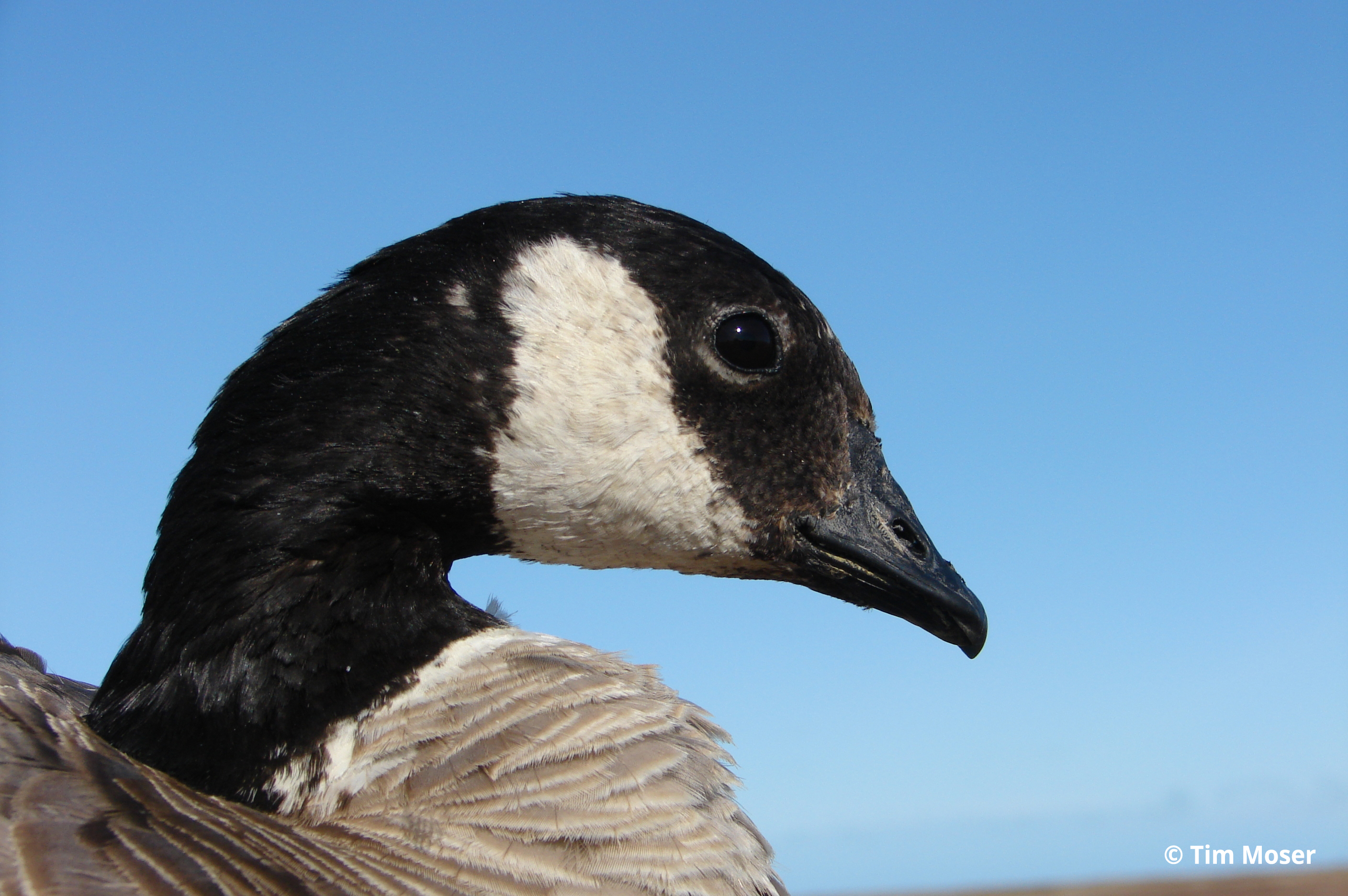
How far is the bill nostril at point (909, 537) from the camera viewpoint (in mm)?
3111

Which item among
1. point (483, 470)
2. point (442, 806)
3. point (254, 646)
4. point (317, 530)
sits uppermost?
point (483, 470)

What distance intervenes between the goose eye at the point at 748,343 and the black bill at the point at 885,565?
386 mm

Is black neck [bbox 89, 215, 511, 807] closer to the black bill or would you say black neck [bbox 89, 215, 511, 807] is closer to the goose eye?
the goose eye

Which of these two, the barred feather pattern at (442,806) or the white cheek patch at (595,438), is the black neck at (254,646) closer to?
the barred feather pattern at (442,806)

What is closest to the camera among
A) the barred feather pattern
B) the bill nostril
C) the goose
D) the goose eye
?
the barred feather pattern

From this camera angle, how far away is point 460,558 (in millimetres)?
2910

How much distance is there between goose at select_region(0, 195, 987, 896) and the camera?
2.20 meters

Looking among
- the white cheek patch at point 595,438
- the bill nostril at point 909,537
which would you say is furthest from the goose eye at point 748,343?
the bill nostril at point 909,537

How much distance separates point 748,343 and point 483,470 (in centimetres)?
85

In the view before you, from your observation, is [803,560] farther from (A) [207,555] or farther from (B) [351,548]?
(A) [207,555]

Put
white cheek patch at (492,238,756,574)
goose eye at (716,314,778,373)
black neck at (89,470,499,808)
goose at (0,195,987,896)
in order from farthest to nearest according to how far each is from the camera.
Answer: goose eye at (716,314,778,373) → white cheek patch at (492,238,756,574) → black neck at (89,470,499,808) → goose at (0,195,987,896)

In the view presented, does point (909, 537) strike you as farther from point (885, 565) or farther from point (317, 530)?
point (317, 530)

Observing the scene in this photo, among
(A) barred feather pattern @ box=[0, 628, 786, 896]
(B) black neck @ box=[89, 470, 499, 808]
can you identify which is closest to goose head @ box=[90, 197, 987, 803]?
(B) black neck @ box=[89, 470, 499, 808]

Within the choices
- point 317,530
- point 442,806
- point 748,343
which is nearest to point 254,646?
point 317,530
